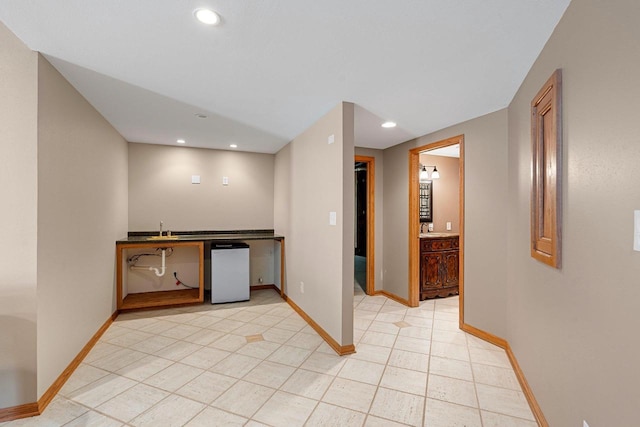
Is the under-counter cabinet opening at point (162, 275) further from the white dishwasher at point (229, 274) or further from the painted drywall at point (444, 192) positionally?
the painted drywall at point (444, 192)

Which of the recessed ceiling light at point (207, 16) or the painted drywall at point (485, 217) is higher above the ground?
the recessed ceiling light at point (207, 16)

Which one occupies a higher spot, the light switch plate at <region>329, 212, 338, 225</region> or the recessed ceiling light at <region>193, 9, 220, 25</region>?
the recessed ceiling light at <region>193, 9, 220, 25</region>

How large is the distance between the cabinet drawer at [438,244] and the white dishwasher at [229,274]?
2.56 metres

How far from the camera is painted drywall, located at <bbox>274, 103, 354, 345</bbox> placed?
2.64 m

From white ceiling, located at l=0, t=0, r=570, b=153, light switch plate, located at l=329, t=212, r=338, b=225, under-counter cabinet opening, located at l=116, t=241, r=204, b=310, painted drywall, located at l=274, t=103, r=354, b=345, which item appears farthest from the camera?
under-counter cabinet opening, located at l=116, t=241, r=204, b=310

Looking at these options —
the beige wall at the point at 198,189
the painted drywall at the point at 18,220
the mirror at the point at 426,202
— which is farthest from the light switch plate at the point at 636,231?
the beige wall at the point at 198,189

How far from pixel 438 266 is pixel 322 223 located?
218 cm

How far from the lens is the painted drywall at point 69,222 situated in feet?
6.34

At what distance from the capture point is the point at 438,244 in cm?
422

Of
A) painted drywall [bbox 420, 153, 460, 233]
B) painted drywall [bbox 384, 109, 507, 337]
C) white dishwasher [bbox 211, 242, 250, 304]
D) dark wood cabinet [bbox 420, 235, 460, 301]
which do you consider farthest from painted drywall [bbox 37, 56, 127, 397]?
painted drywall [bbox 420, 153, 460, 233]

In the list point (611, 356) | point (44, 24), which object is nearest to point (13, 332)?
point (44, 24)

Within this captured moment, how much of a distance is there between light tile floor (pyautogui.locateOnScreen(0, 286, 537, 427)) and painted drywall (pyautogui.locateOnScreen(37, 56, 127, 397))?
0.33 m

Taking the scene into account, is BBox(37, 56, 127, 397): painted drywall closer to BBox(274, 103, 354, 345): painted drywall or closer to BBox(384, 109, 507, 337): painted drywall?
BBox(274, 103, 354, 345): painted drywall

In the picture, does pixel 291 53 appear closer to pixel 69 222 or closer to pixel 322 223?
pixel 322 223
